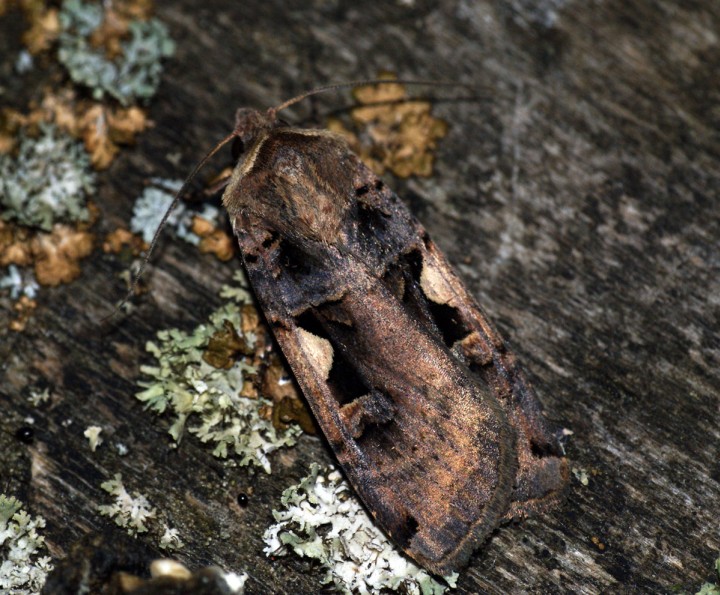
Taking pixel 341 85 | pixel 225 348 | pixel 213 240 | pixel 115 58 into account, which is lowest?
pixel 225 348

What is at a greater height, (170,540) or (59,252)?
(59,252)

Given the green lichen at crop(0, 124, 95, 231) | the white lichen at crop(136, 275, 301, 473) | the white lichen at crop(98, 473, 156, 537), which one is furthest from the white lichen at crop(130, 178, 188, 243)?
the white lichen at crop(98, 473, 156, 537)

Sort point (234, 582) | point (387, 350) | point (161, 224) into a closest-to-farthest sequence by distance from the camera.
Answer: point (234, 582) < point (387, 350) < point (161, 224)

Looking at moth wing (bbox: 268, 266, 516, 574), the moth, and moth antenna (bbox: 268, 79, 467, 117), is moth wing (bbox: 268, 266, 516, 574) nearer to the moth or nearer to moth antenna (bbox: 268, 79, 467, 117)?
the moth

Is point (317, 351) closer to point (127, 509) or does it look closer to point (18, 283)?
point (127, 509)

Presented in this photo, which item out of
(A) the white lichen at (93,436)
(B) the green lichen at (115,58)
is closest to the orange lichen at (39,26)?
(B) the green lichen at (115,58)

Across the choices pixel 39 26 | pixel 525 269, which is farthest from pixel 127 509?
pixel 39 26
